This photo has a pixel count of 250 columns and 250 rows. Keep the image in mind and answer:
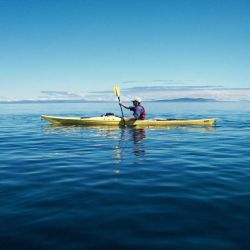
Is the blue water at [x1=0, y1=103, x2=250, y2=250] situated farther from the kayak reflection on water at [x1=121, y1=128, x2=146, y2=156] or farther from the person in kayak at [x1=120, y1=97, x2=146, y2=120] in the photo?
the person in kayak at [x1=120, y1=97, x2=146, y2=120]

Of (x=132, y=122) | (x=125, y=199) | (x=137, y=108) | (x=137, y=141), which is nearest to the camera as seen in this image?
(x=125, y=199)

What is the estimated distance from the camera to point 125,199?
6680mm

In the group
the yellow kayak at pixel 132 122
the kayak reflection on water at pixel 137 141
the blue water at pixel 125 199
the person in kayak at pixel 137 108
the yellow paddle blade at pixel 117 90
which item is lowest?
the blue water at pixel 125 199

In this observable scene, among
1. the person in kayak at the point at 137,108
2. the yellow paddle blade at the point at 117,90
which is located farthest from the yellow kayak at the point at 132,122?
the yellow paddle blade at the point at 117,90

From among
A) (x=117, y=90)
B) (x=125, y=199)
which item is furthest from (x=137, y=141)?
(x=125, y=199)

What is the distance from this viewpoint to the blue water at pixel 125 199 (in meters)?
4.77

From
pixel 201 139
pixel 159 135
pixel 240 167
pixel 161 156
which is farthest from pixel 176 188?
pixel 159 135

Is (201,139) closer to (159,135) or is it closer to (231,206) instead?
(159,135)

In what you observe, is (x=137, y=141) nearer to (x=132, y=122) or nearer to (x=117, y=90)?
(x=132, y=122)

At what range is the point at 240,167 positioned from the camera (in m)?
9.88

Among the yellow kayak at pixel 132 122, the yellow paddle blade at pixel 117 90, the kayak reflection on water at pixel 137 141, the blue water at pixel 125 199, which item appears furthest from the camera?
the yellow paddle blade at pixel 117 90

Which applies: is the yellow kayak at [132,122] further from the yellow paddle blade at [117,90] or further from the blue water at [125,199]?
the blue water at [125,199]

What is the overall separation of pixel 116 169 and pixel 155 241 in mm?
5031

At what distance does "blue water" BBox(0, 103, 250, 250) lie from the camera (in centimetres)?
477
